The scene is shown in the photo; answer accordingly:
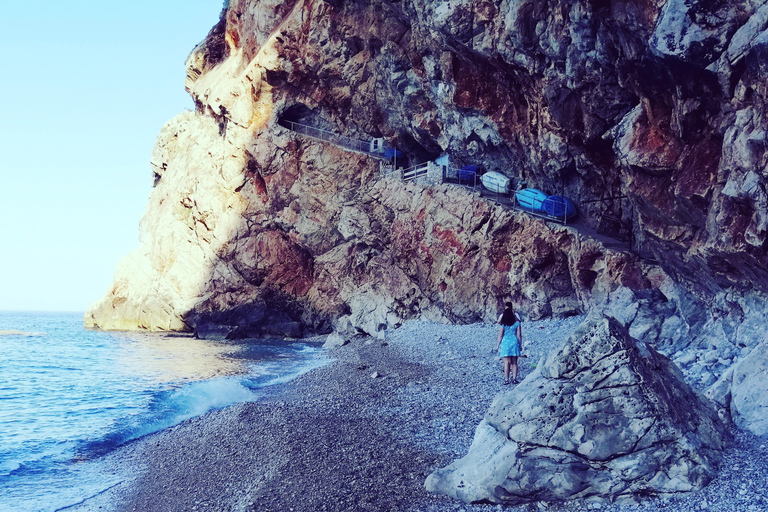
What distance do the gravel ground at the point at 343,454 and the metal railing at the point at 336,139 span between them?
21.2 meters

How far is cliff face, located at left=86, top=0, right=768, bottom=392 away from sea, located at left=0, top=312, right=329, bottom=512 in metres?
6.85

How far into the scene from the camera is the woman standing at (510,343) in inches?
504

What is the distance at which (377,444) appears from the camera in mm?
9781

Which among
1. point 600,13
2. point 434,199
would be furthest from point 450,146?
point 600,13

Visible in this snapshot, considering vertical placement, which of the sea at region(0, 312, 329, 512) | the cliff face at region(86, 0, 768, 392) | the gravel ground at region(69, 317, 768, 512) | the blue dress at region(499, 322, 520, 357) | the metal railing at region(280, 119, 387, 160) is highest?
the metal railing at region(280, 119, 387, 160)

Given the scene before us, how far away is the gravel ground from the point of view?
7105 millimetres

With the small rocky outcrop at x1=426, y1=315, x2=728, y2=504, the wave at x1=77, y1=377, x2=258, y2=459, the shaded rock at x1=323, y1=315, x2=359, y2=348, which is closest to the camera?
the small rocky outcrop at x1=426, y1=315, x2=728, y2=504

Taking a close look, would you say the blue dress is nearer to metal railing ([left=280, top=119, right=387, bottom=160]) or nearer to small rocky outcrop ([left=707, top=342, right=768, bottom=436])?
small rocky outcrop ([left=707, top=342, right=768, bottom=436])

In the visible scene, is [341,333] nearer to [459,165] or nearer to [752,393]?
[459,165]

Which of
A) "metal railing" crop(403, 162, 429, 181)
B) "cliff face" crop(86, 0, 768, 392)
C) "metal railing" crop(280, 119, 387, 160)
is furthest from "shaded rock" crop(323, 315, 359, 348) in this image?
"metal railing" crop(280, 119, 387, 160)

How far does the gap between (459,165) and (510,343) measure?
17869 millimetres

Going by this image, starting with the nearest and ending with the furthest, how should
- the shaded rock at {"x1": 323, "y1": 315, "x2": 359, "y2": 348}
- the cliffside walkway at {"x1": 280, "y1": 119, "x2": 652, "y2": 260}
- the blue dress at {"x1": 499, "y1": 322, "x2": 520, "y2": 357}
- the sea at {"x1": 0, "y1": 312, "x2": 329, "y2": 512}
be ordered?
the sea at {"x1": 0, "y1": 312, "x2": 329, "y2": 512}, the blue dress at {"x1": 499, "y1": 322, "x2": 520, "y2": 357}, the cliffside walkway at {"x1": 280, "y1": 119, "x2": 652, "y2": 260}, the shaded rock at {"x1": 323, "y1": 315, "x2": 359, "y2": 348}

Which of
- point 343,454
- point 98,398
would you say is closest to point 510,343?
point 343,454

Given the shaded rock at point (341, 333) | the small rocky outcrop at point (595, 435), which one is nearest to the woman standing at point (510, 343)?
the small rocky outcrop at point (595, 435)
